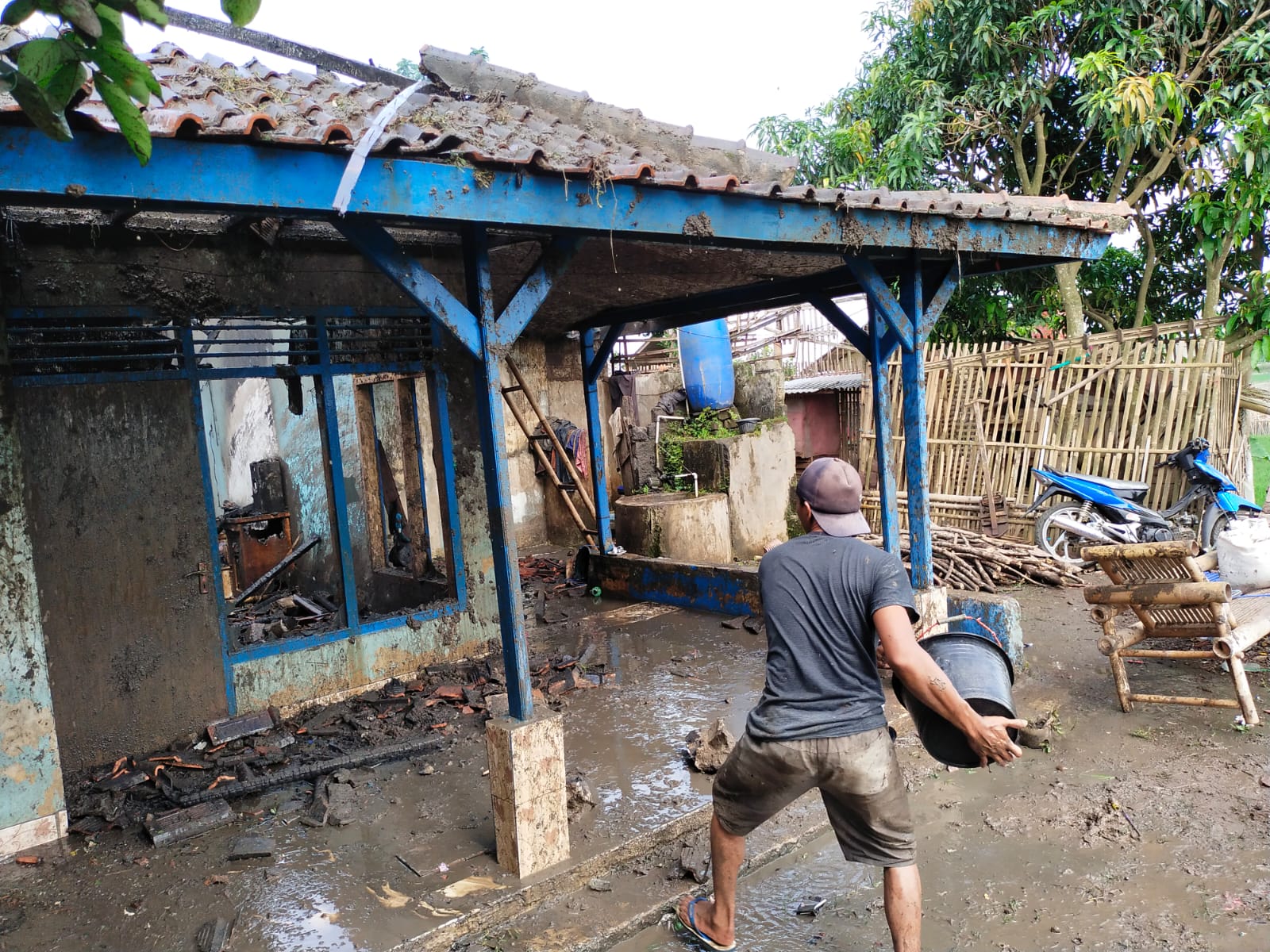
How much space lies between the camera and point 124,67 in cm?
192

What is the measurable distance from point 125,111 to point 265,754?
13.9ft

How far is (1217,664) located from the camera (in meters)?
6.32

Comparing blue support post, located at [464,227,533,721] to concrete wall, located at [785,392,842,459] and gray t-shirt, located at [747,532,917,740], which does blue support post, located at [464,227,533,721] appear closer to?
gray t-shirt, located at [747,532,917,740]

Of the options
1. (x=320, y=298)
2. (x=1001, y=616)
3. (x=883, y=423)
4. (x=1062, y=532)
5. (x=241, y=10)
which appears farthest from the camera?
(x=1062, y=532)

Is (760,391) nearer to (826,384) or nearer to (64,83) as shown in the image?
(826,384)

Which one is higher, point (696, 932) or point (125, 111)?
point (125, 111)

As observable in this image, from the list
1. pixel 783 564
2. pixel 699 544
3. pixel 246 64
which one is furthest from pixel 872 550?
pixel 699 544

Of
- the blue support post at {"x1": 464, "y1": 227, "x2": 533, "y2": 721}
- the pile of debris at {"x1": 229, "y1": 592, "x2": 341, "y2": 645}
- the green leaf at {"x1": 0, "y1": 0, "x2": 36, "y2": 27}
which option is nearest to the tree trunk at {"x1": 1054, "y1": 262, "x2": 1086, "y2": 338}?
the pile of debris at {"x1": 229, "y1": 592, "x2": 341, "y2": 645}

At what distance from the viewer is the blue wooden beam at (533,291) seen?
3.82 metres

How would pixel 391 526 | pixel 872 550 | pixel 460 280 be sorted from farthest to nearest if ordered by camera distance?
pixel 391 526 < pixel 460 280 < pixel 872 550

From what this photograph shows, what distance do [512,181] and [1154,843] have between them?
419 cm

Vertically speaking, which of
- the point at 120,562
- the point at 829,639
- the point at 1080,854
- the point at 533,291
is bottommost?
the point at 1080,854

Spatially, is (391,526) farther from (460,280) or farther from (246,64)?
(246,64)

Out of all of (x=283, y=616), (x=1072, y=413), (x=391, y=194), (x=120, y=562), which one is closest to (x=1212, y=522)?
(x=1072, y=413)
